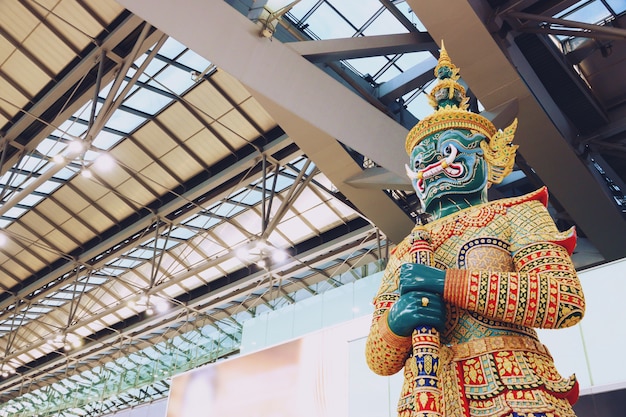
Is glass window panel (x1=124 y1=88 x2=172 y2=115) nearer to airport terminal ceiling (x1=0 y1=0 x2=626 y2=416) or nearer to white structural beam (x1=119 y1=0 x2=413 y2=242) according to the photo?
airport terminal ceiling (x1=0 y1=0 x2=626 y2=416)

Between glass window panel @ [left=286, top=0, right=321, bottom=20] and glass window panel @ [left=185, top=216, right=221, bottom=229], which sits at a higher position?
glass window panel @ [left=185, top=216, right=221, bottom=229]

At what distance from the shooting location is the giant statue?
381cm

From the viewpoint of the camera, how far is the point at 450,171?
4.90 meters

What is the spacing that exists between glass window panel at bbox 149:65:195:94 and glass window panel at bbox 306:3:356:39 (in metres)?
3.60

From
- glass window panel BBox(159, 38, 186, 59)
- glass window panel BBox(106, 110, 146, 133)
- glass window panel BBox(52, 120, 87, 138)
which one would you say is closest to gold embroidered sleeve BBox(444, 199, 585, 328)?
glass window panel BBox(159, 38, 186, 59)

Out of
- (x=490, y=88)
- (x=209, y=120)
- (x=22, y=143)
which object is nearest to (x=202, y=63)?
(x=209, y=120)

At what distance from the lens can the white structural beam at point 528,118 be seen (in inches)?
374

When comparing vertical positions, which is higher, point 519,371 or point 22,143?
point 22,143

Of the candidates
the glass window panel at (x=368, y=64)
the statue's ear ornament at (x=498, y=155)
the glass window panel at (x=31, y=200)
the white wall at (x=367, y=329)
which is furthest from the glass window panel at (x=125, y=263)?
the statue's ear ornament at (x=498, y=155)

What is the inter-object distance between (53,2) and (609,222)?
13660 mm

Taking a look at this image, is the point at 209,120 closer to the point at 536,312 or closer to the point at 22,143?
the point at 22,143

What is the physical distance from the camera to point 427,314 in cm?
396

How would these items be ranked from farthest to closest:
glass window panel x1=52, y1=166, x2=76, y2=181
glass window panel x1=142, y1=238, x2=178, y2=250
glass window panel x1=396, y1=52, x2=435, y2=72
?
glass window panel x1=142, y1=238, x2=178, y2=250, glass window panel x1=52, y1=166, x2=76, y2=181, glass window panel x1=396, y1=52, x2=435, y2=72

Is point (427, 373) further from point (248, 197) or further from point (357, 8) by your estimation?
point (248, 197)
